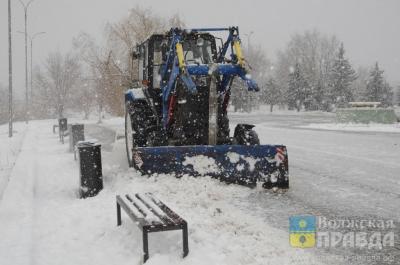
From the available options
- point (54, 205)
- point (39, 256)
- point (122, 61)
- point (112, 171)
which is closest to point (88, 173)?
point (54, 205)

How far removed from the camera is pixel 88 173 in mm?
7590

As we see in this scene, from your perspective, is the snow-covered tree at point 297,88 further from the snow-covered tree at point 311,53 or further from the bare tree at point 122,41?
the bare tree at point 122,41

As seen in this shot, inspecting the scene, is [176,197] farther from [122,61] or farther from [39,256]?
[122,61]

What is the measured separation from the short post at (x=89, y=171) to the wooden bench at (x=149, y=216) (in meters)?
1.83

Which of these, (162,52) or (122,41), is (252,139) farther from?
(122,41)

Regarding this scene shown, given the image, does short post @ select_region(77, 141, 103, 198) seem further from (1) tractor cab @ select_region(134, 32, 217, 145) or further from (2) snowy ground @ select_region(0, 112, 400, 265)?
(1) tractor cab @ select_region(134, 32, 217, 145)

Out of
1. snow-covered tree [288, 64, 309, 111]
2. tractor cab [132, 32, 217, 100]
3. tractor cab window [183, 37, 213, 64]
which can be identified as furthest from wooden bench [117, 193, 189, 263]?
snow-covered tree [288, 64, 309, 111]

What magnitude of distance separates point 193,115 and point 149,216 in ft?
12.6

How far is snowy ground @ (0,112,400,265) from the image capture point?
475cm

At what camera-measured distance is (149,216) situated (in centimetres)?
489

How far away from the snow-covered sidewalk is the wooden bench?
0.68 ft

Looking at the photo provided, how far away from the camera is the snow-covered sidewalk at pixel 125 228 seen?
468 centimetres

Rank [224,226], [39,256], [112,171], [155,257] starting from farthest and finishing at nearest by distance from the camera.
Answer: [112,171] → [224,226] → [39,256] → [155,257]

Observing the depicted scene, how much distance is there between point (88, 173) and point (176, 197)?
169cm
